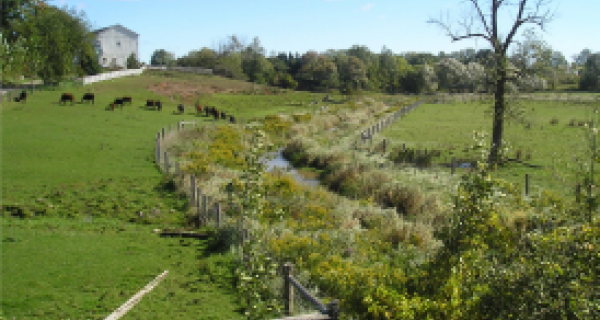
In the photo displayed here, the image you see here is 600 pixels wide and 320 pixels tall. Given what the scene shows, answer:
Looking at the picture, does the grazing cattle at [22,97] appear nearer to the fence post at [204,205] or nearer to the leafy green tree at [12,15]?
the leafy green tree at [12,15]

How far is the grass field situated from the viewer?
35.8ft

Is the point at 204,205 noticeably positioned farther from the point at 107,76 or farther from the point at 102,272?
the point at 107,76

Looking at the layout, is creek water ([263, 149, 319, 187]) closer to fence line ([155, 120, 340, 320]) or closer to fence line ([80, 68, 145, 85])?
fence line ([155, 120, 340, 320])

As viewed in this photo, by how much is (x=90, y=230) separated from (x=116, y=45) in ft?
297

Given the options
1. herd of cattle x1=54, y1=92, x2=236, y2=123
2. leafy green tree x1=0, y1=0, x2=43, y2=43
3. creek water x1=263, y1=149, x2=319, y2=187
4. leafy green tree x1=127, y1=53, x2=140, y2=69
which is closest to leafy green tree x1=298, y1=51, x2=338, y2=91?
leafy green tree x1=127, y1=53, x2=140, y2=69

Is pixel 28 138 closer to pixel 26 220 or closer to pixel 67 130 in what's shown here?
pixel 67 130

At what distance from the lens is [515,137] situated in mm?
39188

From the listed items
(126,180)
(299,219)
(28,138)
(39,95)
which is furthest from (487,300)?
(39,95)

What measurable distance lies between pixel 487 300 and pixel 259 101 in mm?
64753

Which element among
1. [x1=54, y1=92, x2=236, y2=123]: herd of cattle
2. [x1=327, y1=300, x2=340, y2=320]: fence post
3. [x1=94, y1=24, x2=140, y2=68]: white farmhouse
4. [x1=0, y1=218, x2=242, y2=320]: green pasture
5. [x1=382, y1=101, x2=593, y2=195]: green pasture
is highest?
[x1=94, y1=24, x2=140, y2=68]: white farmhouse

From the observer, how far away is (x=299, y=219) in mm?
17281

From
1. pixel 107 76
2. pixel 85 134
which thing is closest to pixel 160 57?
pixel 107 76

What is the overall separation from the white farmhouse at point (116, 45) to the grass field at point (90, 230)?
206ft

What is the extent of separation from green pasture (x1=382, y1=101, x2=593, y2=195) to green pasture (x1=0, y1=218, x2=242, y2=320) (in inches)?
383
